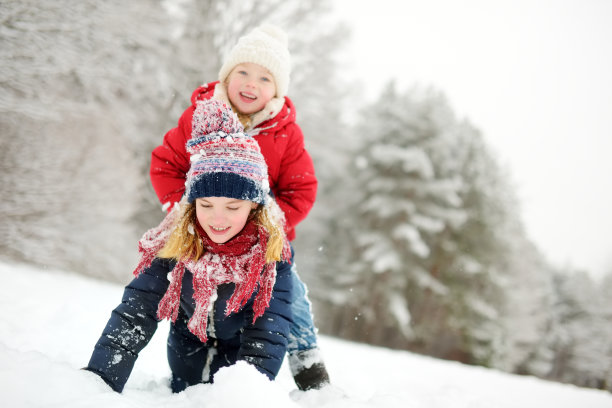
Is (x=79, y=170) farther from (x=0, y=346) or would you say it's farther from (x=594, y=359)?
(x=594, y=359)

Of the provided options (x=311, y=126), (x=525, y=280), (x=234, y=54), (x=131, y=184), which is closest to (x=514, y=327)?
(x=525, y=280)

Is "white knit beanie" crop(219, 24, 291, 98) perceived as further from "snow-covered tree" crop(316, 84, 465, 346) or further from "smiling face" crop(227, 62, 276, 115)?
"snow-covered tree" crop(316, 84, 465, 346)

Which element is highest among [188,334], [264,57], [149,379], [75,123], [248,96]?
[75,123]

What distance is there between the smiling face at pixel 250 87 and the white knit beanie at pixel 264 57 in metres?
0.03

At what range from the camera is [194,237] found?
1754 millimetres

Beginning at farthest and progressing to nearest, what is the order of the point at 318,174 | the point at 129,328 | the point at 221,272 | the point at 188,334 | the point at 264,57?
the point at 318,174 < the point at 264,57 < the point at 188,334 < the point at 221,272 < the point at 129,328

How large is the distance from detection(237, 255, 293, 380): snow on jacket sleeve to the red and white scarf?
0.21 feet

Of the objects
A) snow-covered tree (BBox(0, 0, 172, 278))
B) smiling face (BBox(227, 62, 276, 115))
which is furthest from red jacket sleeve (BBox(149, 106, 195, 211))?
snow-covered tree (BBox(0, 0, 172, 278))

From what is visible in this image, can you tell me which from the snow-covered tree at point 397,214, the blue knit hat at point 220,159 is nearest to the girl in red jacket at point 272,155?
the blue knit hat at point 220,159

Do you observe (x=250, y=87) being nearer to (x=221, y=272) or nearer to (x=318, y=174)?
(x=221, y=272)

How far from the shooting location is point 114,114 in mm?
7996

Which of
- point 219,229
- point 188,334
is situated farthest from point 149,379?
point 219,229

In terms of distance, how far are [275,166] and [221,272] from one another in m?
0.73

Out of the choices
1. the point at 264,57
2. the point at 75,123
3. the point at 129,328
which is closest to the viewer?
the point at 129,328
